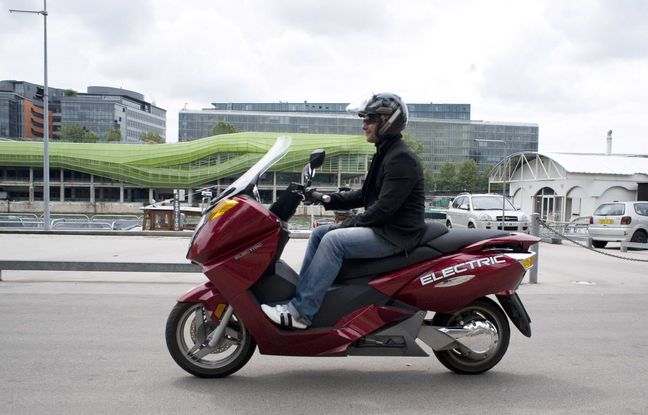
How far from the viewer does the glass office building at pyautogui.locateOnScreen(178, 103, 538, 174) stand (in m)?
123

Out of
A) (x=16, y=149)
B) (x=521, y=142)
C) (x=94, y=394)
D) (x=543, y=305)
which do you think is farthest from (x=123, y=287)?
(x=521, y=142)

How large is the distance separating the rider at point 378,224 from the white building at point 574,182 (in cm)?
3195

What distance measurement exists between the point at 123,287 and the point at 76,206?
83677mm

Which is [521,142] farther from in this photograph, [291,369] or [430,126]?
[291,369]

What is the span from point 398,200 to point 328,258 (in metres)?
0.64

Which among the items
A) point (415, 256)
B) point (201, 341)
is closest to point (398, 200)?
point (415, 256)

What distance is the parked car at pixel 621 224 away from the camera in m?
17.1

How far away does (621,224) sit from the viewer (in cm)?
1723

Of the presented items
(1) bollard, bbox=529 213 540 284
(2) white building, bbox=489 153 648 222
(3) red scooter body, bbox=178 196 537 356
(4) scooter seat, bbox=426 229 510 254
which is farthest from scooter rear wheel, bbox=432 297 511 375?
(2) white building, bbox=489 153 648 222

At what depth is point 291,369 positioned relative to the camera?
4.32 metres

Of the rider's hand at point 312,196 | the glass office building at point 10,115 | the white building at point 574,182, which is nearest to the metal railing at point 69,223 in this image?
the rider's hand at point 312,196

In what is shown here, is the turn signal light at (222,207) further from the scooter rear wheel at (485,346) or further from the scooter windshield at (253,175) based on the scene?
the scooter rear wheel at (485,346)

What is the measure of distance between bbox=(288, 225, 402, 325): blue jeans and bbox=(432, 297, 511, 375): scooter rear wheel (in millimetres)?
721

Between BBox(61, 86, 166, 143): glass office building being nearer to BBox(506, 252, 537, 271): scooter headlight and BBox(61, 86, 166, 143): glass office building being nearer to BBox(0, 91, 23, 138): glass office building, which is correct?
BBox(0, 91, 23, 138): glass office building
